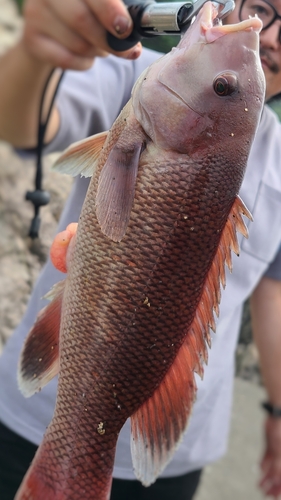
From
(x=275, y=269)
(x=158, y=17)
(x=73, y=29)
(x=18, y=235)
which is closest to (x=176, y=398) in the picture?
(x=158, y=17)

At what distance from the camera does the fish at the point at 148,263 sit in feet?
2.12

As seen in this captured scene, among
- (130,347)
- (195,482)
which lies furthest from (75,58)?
(195,482)

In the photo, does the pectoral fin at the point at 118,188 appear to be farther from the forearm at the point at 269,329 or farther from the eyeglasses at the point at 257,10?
the forearm at the point at 269,329

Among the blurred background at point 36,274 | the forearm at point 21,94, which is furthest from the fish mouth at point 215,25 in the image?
the forearm at point 21,94

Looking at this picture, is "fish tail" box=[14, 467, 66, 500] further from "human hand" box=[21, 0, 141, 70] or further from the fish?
"human hand" box=[21, 0, 141, 70]

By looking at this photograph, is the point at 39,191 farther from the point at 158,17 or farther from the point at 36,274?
the point at 36,274

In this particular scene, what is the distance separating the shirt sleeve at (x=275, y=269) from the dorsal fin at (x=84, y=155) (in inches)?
35.2

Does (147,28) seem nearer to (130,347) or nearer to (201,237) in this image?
(201,237)

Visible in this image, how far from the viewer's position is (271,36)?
38.0 inches

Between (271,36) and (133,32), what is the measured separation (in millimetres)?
327

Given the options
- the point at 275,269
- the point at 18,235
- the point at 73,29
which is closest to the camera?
the point at 73,29

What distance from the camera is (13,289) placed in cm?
200

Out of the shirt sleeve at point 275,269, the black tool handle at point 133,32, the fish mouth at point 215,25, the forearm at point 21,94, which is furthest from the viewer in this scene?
the shirt sleeve at point 275,269

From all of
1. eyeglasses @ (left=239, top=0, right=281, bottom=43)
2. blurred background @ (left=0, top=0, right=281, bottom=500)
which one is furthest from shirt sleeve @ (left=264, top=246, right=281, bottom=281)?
eyeglasses @ (left=239, top=0, right=281, bottom=43)
